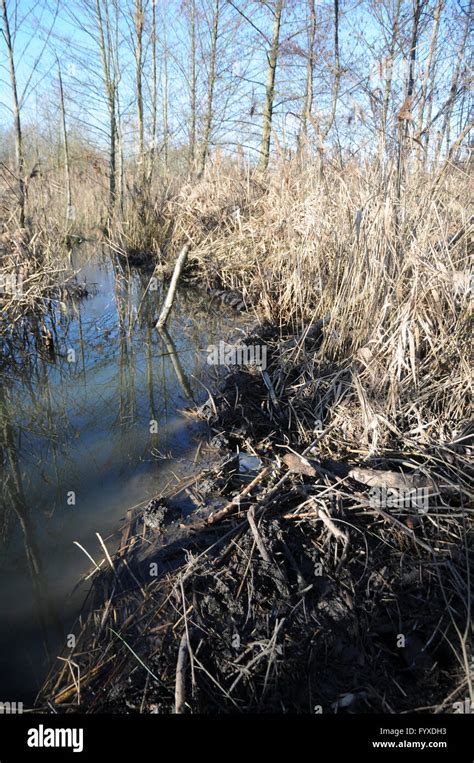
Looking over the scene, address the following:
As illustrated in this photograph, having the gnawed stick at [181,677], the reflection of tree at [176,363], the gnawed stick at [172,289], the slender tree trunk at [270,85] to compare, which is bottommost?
the gnawed stick at [181,677]

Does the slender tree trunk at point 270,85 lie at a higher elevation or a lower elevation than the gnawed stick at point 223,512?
higher

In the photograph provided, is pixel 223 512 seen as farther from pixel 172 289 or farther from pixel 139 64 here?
pixel 139 64

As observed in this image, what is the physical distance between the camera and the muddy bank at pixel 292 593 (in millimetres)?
1340

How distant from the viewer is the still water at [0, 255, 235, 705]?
1.74 meters

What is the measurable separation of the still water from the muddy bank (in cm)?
17

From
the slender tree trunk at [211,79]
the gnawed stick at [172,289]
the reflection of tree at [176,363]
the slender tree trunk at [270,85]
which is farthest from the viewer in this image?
the slender tree trunk at [211,79]

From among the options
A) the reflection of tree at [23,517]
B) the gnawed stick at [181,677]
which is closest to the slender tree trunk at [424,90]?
the gnawed stick at [181,677]

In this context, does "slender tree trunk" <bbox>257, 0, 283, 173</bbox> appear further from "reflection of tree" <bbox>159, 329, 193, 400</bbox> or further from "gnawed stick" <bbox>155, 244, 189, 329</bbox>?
"reflection of tree" <bbox>159, 329, 193, 400</bbox>

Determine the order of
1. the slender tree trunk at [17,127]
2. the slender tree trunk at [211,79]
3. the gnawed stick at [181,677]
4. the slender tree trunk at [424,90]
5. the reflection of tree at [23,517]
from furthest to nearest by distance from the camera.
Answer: the slender tree trunk at [211,79] → the slender tree trunk at [17,127] → the slender tree trunk at [424,90] → the reflection of tree at [23,517] → the gnawed stick at [181,677]

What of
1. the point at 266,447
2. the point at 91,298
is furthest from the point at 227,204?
the point at 266,447

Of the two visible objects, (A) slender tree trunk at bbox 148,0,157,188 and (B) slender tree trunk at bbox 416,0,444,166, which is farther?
(A) slender tree trunk at bbox 148,0,157,188

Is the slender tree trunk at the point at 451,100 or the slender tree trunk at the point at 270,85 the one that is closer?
the slender tree trunk at the point at 451,100

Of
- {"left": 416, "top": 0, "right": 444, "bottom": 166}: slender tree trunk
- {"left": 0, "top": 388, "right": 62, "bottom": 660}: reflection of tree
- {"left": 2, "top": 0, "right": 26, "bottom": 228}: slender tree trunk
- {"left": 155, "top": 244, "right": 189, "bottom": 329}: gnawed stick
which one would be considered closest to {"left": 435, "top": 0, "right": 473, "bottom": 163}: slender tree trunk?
{"left": 416, "top": 0, "right": 444, "bottom": 166}: slender tree trunk

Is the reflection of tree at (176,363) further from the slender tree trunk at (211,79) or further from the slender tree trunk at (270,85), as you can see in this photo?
the slender tree trunk at (211,79)
